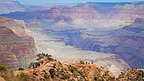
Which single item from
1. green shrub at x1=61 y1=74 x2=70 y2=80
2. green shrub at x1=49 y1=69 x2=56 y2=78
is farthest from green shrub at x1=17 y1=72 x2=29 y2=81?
green shrub at x1=61 y1=74 x2=70 y2=80

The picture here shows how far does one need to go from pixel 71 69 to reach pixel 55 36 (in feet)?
492

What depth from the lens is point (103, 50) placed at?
14388cm

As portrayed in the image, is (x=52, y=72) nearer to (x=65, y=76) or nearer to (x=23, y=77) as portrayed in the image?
(x=65, y=76)

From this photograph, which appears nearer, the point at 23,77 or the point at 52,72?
the point at 23,77

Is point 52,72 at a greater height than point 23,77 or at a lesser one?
lesser

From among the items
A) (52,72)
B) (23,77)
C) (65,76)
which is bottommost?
(65,76)

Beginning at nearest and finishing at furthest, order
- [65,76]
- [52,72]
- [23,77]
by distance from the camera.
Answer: [23,77] < [52,72] < [65,76]

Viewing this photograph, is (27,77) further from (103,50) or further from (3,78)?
(103,50)

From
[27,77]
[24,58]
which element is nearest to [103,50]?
[24,58]

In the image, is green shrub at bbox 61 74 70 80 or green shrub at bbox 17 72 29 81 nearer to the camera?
green shrub at bbox 17 72 29 81

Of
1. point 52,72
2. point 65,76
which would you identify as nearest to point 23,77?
point 52,72

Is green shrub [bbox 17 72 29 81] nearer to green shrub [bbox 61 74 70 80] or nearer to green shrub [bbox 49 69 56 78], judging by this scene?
green shrub [bbox 49 69 56 78]

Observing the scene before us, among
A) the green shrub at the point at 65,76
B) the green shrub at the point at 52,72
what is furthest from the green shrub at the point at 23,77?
the green shrub at the point at 65,76

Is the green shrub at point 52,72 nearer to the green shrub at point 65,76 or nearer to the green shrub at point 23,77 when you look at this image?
the green shrub at point 65,76
